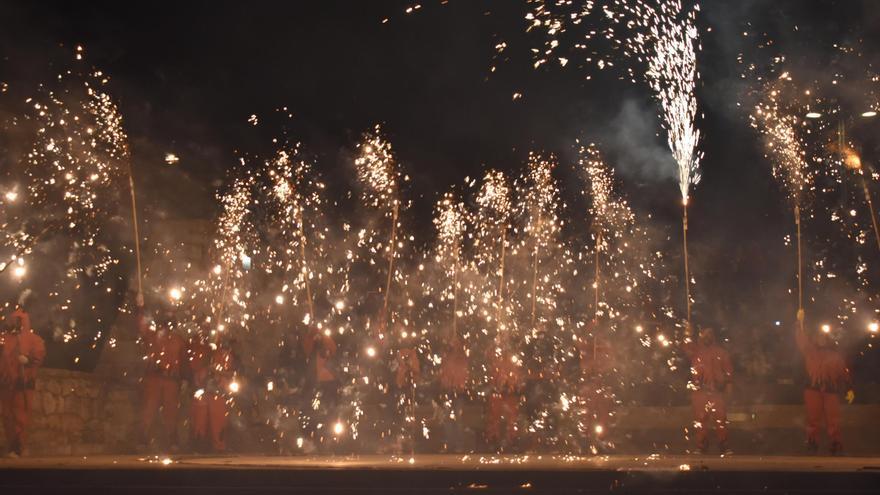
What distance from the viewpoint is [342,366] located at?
1426 cm

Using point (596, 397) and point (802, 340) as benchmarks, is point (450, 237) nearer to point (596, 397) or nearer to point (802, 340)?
point (596, 397)

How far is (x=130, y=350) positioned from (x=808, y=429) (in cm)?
954

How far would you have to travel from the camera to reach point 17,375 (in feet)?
35.6

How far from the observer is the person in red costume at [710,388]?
1170 centimetres

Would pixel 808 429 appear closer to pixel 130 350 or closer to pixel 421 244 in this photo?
pixel 130 350

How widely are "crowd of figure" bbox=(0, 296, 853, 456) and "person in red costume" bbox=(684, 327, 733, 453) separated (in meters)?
0.01

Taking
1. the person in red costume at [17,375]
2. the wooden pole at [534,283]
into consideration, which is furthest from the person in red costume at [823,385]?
the wooden pole at [534,283]

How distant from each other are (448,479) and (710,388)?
19.7 ft

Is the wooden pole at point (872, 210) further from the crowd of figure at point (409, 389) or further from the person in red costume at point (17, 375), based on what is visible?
the person in red costume at point (17, 375)

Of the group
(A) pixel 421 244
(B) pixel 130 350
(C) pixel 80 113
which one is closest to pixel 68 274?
(B) pixel 130 350

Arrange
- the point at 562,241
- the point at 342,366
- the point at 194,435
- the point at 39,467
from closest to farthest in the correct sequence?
the point at 39,467, the point at 194,435, the point at 342,366, the point at 562,241

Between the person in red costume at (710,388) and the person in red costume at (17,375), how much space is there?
7.63 meters

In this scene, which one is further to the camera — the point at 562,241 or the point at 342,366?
the point at 562,241

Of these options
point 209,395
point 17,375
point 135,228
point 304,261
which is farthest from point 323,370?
point 304,261
